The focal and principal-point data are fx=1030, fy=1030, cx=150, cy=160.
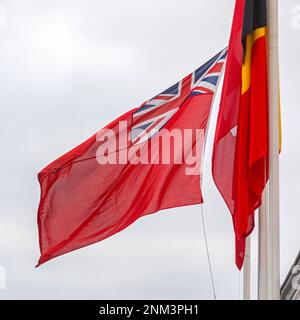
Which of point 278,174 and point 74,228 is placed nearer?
point 278,174

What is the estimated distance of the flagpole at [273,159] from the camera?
12438mm

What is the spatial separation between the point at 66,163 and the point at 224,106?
2854mm

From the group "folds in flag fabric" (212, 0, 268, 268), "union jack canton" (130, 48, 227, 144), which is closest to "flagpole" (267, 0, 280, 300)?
"folds in flag fabric" (212, 0, 268, 268)

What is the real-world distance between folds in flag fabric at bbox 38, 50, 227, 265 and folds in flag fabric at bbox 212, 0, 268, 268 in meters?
1.27

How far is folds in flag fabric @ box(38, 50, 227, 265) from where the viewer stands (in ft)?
49.2

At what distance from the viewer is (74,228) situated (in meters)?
15.0
